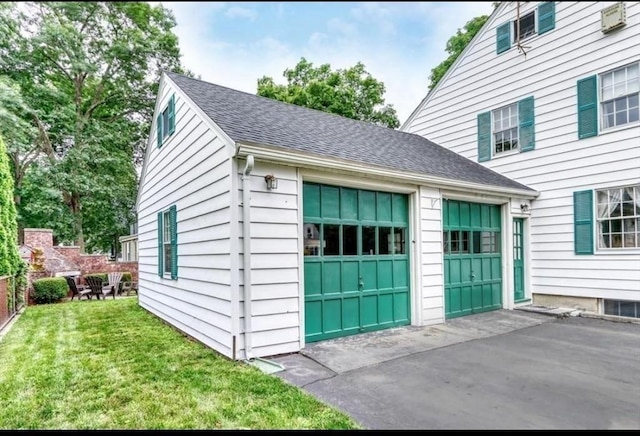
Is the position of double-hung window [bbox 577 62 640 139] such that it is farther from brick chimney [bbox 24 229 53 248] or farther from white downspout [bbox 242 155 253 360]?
brick chimney [bbox 24 229 53 248]

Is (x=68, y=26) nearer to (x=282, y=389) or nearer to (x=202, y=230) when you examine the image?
(x=202, y=230)

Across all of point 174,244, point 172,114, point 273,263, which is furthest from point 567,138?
point 174,244

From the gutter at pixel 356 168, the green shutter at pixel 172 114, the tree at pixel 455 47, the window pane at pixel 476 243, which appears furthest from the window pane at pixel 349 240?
the tree at pixel 455 47

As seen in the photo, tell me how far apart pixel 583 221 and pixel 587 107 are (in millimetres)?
2360

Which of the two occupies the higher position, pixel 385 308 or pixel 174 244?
pixel 174 244

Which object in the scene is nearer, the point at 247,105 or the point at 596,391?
the point at 596,391

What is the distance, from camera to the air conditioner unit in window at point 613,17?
23.0ft

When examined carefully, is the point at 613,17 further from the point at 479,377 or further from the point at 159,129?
the point at 159,129

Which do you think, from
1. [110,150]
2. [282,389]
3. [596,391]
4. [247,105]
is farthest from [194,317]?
[110,150]

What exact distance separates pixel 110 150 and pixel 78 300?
28.4ft

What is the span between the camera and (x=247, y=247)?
4656mm

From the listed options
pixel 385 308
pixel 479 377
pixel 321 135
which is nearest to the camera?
pixel 479 377

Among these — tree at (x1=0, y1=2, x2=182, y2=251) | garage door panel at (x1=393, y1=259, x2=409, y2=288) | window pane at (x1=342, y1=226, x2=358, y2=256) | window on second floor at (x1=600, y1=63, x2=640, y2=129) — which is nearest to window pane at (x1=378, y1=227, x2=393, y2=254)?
garage door panel at (x1=393, y1=259, x2=409, y2=288)

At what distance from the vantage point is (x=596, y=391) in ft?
11.9
